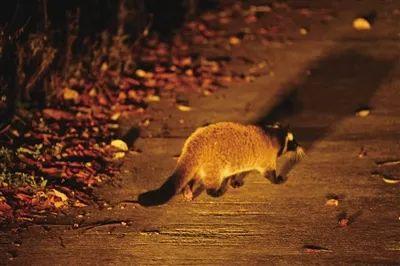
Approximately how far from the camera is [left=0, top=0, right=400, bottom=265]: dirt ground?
16.8 ft

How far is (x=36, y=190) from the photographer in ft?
20.0

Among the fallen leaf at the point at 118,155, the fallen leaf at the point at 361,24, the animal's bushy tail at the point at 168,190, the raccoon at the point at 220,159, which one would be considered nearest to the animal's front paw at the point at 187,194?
the raccoon at the point at 220,159

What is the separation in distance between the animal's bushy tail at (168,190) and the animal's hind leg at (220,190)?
23 cm

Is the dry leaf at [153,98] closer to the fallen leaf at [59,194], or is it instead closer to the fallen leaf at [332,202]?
the fallen leaf at [59,194]

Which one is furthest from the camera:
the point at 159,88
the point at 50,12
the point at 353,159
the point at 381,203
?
the point at 50,12

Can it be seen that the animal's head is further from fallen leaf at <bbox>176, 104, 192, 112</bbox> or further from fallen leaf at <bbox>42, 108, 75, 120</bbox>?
fallen leaf at <bbox>42, 108, 75, 120</bbox>

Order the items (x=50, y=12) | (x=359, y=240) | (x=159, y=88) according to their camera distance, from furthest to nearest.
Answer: (x=50, y=12)
(x=159, y=88)
(x=359, y=240)

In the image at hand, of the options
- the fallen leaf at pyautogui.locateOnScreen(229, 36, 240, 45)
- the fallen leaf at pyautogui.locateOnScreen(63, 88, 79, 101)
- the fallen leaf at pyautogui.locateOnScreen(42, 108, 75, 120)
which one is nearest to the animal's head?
the fallen leaf at pyautogui.locateOnScreen(42, 108, 75, 120)

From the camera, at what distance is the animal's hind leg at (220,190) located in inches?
233

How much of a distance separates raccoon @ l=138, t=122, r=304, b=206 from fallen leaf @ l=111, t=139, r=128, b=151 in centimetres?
114

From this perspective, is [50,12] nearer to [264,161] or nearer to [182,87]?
[182,87]

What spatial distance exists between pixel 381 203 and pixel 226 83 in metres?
3.45

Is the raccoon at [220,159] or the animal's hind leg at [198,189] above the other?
the raccoon at [220,159]

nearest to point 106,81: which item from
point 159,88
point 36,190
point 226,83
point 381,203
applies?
→ point 159,88
